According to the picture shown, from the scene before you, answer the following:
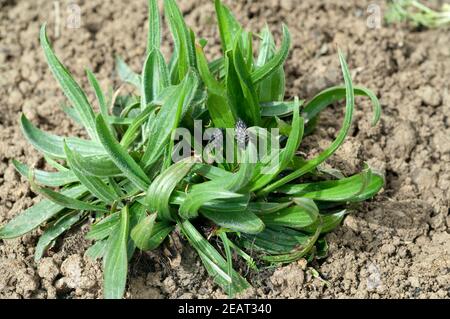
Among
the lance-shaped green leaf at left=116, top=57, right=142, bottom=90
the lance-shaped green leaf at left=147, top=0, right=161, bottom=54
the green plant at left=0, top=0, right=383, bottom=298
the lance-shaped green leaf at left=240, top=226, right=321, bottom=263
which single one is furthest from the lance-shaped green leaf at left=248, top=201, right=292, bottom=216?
the lance-shaped green leaf at left=116, top=57, right=142, bottom=90

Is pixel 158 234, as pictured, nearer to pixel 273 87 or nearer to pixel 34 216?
pixel 34 216

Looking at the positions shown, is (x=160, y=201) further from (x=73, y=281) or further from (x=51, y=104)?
(x=51, y=104)

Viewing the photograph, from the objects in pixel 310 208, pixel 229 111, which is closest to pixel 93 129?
pixel 229 111

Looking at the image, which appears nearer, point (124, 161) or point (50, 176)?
point (124, 161)

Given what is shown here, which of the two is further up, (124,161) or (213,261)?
(124,161)

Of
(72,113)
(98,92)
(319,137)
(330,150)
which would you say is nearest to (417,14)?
(319,137)

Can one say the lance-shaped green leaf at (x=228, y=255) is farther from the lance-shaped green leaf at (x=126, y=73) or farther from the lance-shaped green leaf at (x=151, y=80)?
the lance-shaped green leaf at (x=126, y=73)
